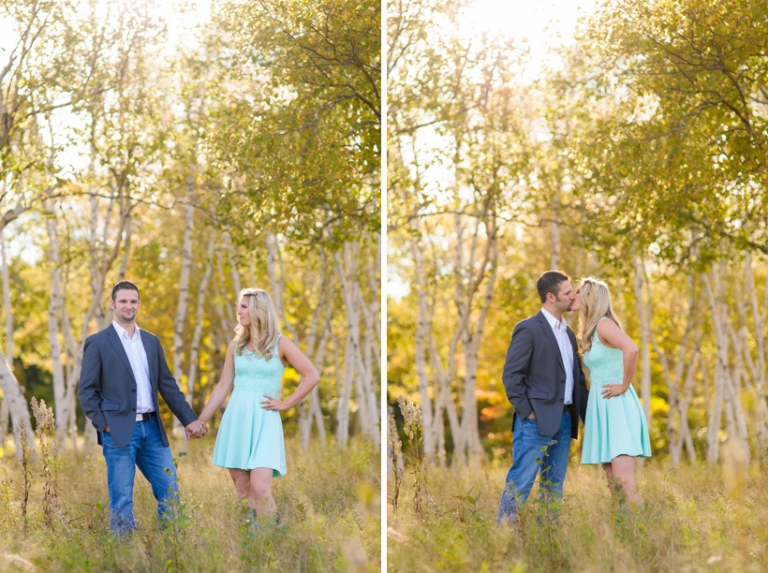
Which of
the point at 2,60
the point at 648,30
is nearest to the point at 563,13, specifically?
the point at 648,30

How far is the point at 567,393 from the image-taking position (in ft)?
12.1

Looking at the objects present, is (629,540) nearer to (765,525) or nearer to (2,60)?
(765,525)

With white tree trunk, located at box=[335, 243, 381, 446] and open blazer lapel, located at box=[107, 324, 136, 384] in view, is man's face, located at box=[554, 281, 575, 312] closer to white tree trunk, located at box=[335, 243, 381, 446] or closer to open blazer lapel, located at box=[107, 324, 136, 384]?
open blazer lapel, located at box=[107, 324, 136, 384]

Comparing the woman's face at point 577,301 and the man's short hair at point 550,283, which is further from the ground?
the man's short hair at point 550,283

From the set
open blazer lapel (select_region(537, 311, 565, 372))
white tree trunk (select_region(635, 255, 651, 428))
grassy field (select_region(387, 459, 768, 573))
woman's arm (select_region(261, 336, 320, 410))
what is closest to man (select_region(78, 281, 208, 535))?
woman's arm (select_region(261, 336, 320, 410))

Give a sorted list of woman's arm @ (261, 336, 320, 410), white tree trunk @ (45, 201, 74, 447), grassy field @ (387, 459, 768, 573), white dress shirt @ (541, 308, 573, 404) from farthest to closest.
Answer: white tree trunk @ (45, 201, 74, 447), white dress shirt @ (541, 308, 573, 404), woman's arm @ (261, 336, 320, 410), grassy field @ (387, 459, 768, 573)

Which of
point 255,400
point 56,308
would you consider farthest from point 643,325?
point 56,308

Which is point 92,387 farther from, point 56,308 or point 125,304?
point 56,308

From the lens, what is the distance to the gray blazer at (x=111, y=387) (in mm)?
3504

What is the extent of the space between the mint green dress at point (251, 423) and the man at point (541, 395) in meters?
1.09

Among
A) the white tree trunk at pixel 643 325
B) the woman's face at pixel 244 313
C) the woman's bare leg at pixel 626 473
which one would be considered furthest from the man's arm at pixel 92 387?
the white tree trunk at pixel 643 325

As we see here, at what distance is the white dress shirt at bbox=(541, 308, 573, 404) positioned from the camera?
3.69m

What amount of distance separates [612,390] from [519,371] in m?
0.47

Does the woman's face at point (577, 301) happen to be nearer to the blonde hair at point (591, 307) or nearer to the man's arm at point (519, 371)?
the blonde hair at point (591, 307)
